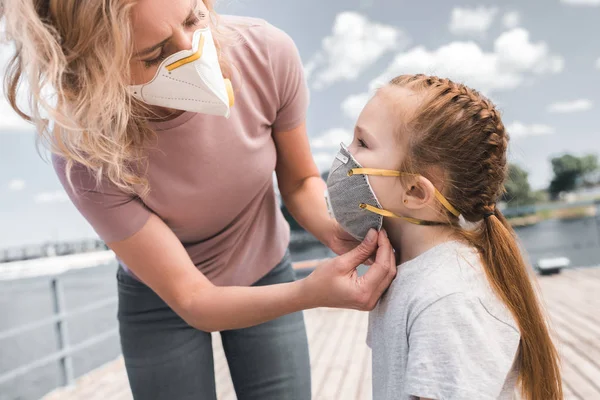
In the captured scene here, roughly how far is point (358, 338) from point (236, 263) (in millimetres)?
3187

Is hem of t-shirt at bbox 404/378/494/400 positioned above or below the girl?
below

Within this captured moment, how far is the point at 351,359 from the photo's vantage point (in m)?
3.81

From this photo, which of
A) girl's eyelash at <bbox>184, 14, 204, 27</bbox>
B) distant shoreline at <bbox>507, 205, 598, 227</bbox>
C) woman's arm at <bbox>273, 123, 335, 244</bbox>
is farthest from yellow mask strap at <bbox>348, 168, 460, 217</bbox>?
→ distant shoreline at <bbox>507, 205, 598, 227</bbox>

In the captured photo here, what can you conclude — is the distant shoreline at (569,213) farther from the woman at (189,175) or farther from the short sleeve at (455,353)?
the short sleeve at (455,353)

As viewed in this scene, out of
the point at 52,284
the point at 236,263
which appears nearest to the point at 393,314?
the point at 236,263

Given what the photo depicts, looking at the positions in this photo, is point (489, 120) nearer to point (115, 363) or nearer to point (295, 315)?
point (295, 315)

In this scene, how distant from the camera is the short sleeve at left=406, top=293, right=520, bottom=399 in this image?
81 cm

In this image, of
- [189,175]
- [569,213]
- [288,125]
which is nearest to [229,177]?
[189,175]

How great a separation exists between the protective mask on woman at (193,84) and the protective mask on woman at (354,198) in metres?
0.27

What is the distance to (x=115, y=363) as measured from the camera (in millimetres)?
4230

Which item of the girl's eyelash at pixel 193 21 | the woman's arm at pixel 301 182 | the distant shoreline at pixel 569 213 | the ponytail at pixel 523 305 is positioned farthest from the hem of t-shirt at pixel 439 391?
the distant shoreline at pixel 569 213

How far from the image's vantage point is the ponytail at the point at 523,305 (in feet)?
3.03

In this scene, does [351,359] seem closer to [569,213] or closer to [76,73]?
[76,73]

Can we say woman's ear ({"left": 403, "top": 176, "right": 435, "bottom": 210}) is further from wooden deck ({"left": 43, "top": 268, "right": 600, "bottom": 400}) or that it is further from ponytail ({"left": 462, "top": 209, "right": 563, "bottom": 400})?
wooden deck ({"left": 43, "top": 268, "right": 600, "bottom": 400})
